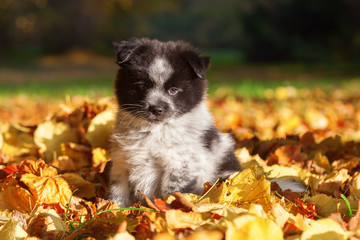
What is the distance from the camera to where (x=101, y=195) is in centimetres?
302

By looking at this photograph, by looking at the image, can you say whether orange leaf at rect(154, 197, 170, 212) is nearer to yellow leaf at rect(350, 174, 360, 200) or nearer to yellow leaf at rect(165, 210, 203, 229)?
yellow leaf at rect(165, 210, 203, 229)

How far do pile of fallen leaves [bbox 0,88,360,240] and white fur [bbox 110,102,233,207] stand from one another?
0.15 meters

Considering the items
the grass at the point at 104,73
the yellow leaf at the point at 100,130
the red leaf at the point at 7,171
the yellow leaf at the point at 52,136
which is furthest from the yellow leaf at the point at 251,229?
the grass at the point at 104,73

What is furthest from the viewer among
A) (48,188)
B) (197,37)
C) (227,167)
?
(197,37)

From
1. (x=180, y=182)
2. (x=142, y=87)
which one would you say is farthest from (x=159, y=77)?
(x=180, y=182)

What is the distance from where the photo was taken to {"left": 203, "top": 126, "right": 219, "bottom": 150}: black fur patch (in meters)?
2.77

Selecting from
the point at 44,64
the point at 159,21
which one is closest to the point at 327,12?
the point at 44,64

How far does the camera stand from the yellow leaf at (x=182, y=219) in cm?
195

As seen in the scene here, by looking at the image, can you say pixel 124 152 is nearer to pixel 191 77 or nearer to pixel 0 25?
pixel 191 77

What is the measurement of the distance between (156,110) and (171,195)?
2.01ft

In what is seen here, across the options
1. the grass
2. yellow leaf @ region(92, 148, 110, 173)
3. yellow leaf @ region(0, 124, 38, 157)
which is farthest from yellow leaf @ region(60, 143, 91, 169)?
the grass

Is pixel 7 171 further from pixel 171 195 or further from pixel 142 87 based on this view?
pixel 171 195

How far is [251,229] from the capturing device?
5.69ft

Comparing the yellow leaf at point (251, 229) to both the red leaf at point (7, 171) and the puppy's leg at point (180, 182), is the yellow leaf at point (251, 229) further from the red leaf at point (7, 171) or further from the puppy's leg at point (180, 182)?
the red leaf at point (7, 171)
